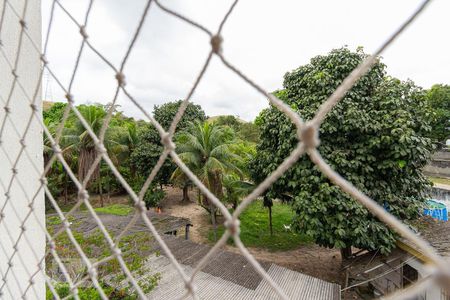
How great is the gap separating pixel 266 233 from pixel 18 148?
6.83m

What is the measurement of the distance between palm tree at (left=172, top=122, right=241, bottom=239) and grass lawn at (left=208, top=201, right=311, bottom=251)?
1092mm

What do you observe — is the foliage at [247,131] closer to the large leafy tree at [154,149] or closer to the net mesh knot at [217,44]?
the large leafy tree at [154,149]

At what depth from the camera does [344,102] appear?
352cm

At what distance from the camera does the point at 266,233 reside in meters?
7.13

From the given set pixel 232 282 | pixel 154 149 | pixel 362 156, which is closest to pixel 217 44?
pixel 362 156

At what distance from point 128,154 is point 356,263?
288 inches

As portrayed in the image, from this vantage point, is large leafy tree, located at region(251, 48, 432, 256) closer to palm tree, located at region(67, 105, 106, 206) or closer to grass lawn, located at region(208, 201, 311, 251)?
grass lawn, located at region(208, 201, 311, 251)

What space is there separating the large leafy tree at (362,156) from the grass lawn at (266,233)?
2.74 metres

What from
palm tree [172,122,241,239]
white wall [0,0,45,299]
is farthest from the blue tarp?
white wall [0,0,45,299]

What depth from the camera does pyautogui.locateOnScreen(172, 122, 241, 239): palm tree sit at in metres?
5.87

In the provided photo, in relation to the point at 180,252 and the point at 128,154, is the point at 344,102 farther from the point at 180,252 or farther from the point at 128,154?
the point at 128,154

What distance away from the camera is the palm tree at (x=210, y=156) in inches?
231

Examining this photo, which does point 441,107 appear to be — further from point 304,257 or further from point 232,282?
point 232,282

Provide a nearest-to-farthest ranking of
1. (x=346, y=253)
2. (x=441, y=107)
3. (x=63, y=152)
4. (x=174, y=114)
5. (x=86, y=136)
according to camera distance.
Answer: (x=346, y=253)
(x=63, y=152)
(x=86, y=136)
(x=174, y=114)
(x=441, y=107)
